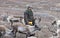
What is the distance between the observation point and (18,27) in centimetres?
906

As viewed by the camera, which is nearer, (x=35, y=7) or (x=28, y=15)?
(x=28, y=15)

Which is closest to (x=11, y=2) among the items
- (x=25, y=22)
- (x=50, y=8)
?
(x=50, y=8)

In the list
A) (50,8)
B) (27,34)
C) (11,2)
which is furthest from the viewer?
(11,2)

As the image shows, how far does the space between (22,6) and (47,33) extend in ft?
28.9

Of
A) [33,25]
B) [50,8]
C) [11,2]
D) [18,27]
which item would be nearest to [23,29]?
[18,27]

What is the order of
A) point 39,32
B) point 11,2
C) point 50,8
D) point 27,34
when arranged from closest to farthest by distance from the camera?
point 27,34 → point 39,32 → point 50,8 → point 11,2

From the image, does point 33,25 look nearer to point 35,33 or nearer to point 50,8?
point 35,33

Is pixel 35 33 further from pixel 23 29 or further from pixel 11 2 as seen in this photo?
pixel 11 2

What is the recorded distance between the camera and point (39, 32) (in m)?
9.79

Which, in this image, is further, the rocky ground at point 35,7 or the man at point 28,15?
the rocky ground at point 35,7

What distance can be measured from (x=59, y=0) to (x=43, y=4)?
1.78 meters

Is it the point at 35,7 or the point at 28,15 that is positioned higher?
the point at 28,15

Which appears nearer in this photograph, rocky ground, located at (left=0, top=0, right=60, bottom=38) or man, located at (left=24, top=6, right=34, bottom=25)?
man, located at (left=24, top=6, right=34, bottom=25)

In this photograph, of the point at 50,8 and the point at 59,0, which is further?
the point at 59,0
